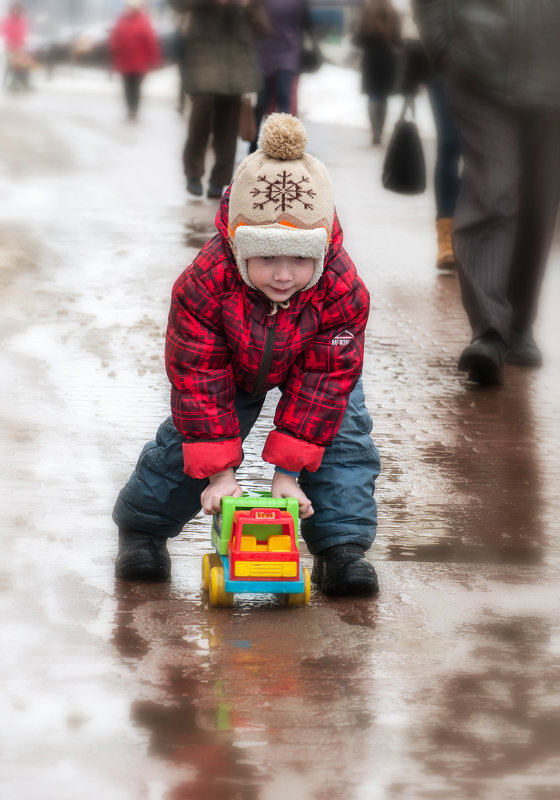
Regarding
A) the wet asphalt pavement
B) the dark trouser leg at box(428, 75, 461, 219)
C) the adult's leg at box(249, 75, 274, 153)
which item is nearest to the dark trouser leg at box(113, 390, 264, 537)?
the wet asphalt pavement

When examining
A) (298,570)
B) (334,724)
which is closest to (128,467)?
(298,570)

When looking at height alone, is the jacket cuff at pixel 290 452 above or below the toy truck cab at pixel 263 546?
above

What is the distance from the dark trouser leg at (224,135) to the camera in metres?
10.1

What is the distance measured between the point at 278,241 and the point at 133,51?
749 inches

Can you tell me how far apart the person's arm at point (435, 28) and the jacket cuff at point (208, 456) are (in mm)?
2820

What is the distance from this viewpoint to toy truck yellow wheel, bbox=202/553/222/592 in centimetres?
348

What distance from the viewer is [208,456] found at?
11.4 feet

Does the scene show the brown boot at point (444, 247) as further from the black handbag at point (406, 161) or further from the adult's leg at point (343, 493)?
the adult's leg at point (343, 493)

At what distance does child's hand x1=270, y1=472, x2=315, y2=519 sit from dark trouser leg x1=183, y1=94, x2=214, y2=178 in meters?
6.88

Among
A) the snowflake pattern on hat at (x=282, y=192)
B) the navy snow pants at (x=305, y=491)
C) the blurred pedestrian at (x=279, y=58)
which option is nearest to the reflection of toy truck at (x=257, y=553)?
the navy snow pants at (x=305, y=491)

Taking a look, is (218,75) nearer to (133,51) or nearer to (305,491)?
(305,491)

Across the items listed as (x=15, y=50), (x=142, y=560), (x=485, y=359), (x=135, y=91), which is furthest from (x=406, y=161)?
(x=15, y=50)

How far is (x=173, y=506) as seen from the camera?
3.68 m

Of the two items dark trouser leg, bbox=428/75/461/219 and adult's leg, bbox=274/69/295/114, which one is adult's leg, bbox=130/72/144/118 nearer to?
adult's leg, bbox=274/69/295/114
